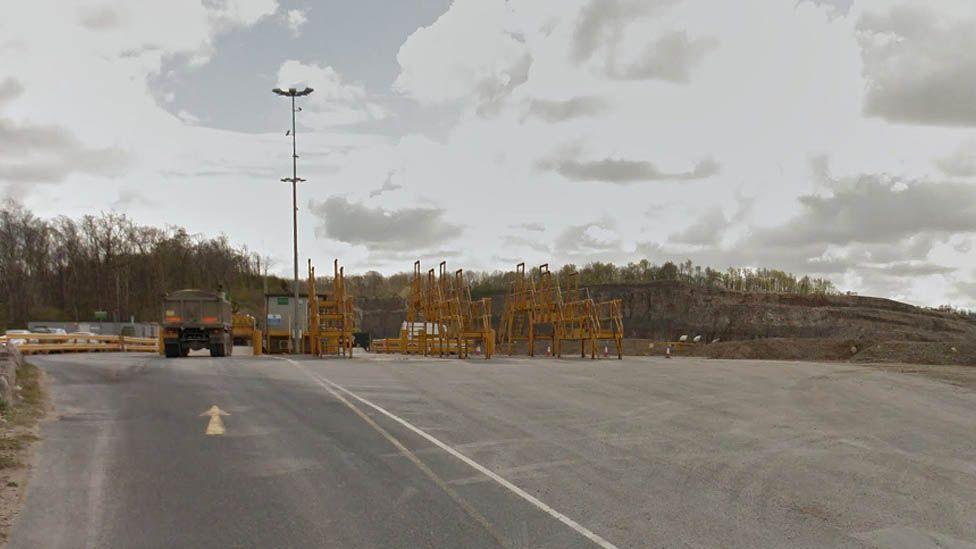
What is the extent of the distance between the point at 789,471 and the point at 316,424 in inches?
300

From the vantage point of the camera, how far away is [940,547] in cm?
765

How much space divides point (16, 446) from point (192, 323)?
30.1 metres

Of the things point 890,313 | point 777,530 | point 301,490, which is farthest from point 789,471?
point 890,313

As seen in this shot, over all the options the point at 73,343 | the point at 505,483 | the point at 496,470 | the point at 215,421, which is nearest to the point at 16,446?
the point at 215,421

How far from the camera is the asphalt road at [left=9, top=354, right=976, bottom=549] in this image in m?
7.88

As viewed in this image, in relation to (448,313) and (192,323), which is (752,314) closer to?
(448,313)

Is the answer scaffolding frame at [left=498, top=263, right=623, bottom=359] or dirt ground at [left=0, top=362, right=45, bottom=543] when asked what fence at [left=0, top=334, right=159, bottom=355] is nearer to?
dirt ground at [left=0, top=362, right=45, bottom=543]

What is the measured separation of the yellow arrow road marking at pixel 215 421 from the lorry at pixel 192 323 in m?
25.9

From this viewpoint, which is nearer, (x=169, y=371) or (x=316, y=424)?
(x=316, y=424)

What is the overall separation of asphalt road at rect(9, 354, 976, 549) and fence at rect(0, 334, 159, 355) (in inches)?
1071

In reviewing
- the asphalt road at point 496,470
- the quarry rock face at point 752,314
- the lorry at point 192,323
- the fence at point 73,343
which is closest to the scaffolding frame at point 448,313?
the lorry at point 192,323

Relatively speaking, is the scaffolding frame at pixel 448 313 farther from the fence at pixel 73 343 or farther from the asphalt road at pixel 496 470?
the asphalt road at pixel 496 470

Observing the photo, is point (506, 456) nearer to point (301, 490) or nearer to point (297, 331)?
point (301, 490)

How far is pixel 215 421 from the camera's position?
1426 centimetres
